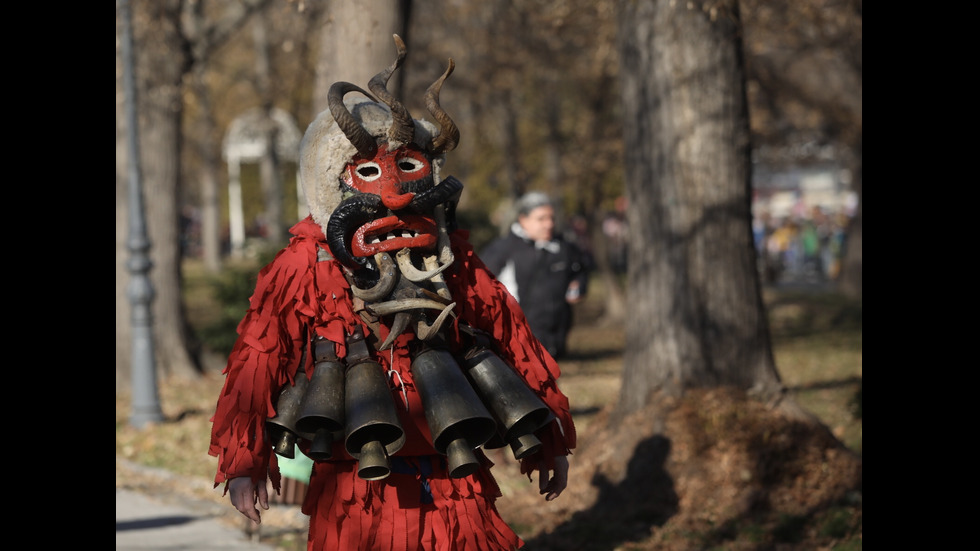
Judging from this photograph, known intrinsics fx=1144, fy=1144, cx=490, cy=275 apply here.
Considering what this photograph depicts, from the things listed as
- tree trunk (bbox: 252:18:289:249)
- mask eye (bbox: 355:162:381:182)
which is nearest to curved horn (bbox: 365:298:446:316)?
mask eye (bbox: 355:162:381:182)

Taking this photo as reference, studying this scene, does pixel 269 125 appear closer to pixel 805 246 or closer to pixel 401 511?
pixel 805 246

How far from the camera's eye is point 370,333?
3.93 metres

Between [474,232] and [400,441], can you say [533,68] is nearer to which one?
[474,232]

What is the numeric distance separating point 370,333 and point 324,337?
16cm

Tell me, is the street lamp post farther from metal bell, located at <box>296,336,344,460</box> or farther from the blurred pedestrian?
metal bell, located at <box>296,336,344,460</box>

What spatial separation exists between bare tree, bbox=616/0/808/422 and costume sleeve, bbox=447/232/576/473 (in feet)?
9.41

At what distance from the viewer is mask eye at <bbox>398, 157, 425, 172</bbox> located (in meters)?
3.88

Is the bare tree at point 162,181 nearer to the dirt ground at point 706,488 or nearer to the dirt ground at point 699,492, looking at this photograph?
the dirt ground at point 699,492

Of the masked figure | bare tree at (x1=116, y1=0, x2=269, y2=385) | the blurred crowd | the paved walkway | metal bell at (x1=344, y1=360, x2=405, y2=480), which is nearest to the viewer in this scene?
metal bell at (x1=344, y1=360, x2=405, y2=480)

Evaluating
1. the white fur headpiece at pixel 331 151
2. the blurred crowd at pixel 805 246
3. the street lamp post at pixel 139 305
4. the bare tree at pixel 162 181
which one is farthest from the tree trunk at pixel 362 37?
the blurred crowd at pixel 805 246

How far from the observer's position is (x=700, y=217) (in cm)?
689

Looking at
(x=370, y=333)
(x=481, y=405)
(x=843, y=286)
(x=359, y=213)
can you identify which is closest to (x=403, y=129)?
(x=359, y=213)

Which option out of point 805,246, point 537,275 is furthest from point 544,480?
point 805,246

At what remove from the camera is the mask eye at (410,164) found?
12.7ft
